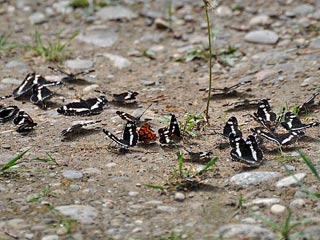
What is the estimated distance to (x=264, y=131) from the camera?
4.09 meters

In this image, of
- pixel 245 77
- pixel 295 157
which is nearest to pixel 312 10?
pixel 245 77

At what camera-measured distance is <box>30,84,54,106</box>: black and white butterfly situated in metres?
4.81

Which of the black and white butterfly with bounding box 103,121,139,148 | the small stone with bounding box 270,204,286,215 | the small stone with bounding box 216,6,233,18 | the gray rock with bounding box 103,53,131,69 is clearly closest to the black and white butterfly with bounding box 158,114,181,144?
the black and white butterfly with bounding box 103,121,139,148

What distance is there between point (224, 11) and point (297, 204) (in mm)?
3540

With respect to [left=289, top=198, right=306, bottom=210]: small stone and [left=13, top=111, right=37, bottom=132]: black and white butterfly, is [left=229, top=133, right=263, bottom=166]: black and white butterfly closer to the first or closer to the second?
[left=289, top=198, right=306, bottom=210]: small stone

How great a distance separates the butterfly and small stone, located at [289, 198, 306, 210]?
0.84 meters

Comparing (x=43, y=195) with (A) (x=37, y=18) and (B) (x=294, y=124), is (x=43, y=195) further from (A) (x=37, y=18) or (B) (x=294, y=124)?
(A) (x=37, y=18)

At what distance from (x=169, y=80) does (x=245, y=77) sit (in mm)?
569

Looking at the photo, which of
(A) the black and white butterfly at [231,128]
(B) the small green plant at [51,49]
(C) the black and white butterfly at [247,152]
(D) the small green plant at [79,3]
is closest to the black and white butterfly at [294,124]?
(A) the black and white butterfly at [231,128]

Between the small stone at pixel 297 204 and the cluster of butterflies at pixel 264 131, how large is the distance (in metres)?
0.41

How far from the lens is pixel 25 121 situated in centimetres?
436

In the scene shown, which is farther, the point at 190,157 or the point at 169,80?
the point at 169,80

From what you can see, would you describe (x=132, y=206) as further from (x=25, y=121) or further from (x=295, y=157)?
(x=25, y=121)

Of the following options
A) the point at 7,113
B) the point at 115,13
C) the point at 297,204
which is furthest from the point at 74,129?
the point at 115,13
